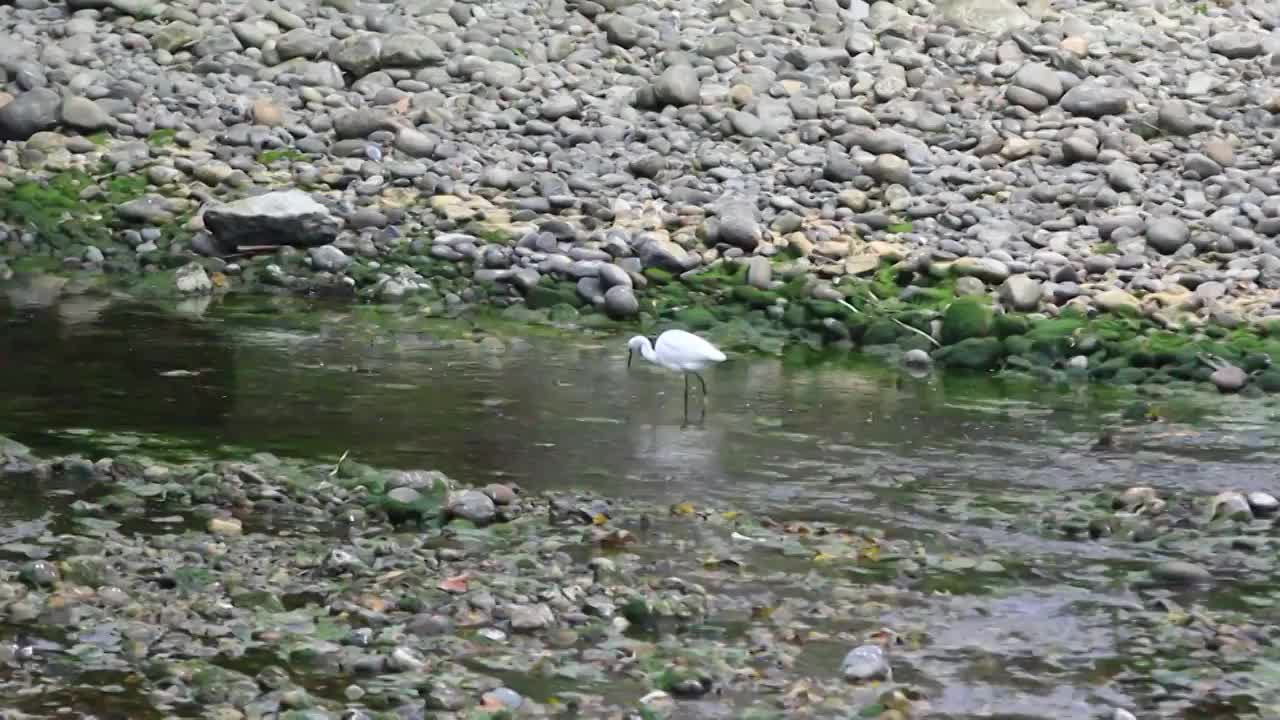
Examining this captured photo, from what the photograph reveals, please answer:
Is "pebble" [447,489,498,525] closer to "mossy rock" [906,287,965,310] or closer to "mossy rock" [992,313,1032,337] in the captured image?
"mossy rock" [992,313,1032,337]

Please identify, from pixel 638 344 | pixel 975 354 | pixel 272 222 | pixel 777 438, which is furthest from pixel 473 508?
pixel 272 222

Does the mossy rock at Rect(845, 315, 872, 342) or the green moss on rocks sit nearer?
the mossy rock at Rect(845, 315, 872, 342)

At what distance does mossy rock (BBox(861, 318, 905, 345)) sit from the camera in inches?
623

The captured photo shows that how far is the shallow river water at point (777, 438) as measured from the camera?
27.1ft

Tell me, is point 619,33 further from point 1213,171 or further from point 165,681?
point 165,681

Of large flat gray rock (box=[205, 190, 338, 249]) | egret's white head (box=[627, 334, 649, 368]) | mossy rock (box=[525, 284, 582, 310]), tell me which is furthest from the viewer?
large flat gray rock (box=[205, 190, 338, 249])

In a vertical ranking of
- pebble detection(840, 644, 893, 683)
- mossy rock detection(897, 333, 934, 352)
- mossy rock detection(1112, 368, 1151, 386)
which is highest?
mossy rock detection(897, 333, 934, 352)

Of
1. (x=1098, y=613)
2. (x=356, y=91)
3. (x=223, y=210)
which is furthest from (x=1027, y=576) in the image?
(x=356, y=91)

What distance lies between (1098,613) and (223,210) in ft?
35.6

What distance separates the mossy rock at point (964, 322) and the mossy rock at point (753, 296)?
147 cm

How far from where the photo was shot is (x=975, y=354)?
50.1 feet

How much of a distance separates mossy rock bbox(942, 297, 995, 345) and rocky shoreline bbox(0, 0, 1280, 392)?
3 cm

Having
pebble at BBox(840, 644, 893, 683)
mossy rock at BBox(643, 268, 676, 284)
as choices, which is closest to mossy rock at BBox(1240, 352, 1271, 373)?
mossy rock at BBox(643, 268, 676, 284)

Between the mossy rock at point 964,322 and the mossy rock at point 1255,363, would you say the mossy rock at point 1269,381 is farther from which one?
the mossy rock at point 964,322
